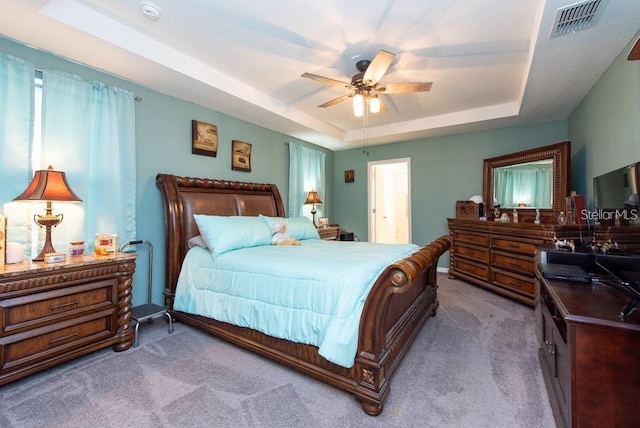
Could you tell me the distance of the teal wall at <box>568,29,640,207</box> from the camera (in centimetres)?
212

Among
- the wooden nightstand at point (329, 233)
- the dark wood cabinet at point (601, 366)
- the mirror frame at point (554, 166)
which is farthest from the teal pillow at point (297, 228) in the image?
the mirror frame at point (554, 166)

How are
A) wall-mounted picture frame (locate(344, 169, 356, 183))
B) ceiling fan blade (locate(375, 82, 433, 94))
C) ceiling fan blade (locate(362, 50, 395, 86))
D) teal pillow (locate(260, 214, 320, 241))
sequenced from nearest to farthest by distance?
ceiling fan blade (locate(362, 50, 395, 86)) → ceiling fan blade (locate(375, 82, 433, 94)) → teal pillow (locate(260, 214, 320, 241)) → wall-mounted picture frame (locate(344, 169, 356, 183))

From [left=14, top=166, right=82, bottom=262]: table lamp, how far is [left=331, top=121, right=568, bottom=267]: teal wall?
4.53 m

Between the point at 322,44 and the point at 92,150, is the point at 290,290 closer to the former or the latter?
the point at 322,44

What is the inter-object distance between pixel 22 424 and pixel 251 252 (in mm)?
1583

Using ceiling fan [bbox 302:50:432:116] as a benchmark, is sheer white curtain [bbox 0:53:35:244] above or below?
below

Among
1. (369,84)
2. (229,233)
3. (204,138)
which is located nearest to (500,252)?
(369,84)

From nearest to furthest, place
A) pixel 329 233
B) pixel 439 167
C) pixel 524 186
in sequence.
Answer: pixel 524 186 → pixel 329 233 → pixel 439 167

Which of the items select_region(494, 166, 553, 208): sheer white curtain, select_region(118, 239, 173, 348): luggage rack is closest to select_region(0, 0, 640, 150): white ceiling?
select_region(494, 166, 553, 208): sheer white curtain

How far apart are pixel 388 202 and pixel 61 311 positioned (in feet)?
19.6

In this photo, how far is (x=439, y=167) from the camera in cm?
488

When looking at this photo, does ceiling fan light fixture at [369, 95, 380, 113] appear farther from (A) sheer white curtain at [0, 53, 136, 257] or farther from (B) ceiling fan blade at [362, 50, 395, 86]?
(A) sheer white curtain at [0, 53, 136, 257]

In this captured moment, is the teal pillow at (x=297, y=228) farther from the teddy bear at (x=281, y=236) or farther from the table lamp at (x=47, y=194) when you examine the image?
the table lamp at (x=47, y=194)

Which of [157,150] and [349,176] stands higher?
[349,176]
